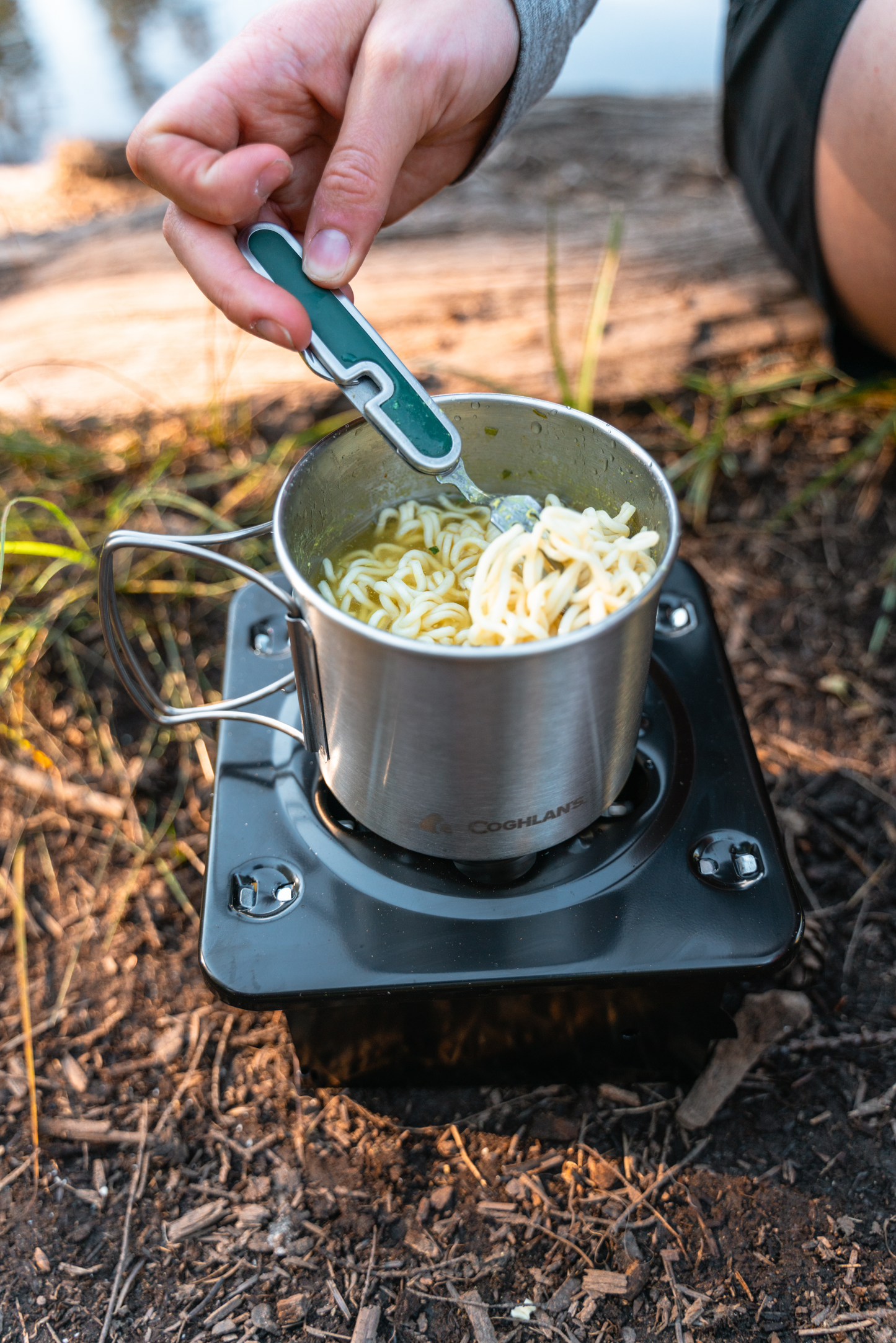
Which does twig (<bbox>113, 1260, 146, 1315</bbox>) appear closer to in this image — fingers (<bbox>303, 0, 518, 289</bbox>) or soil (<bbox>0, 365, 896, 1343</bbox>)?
soil (<bbox>0, 365, 896, 1343</bbox>)

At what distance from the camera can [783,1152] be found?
6.92ft

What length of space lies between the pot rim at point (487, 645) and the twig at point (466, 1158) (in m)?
1.24

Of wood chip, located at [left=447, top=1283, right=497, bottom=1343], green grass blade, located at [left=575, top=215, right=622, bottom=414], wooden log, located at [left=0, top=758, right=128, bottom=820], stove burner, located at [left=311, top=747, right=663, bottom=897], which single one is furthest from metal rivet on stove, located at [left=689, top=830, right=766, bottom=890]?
green grass blade, located at [left=575, top=215, right=622, bottom=414]

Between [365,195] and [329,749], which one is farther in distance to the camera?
[365,195]

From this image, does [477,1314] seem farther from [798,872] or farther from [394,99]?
[394,99]

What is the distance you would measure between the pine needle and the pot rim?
1578 mm

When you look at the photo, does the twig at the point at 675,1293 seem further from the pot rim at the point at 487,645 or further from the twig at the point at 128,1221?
the pot rim at the point at 487,645

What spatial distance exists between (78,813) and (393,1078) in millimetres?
1317

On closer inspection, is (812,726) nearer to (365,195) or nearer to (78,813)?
(365,195)

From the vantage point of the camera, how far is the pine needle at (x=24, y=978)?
2258 millimetres

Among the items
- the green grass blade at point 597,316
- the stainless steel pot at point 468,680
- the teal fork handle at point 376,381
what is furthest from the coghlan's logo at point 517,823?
the green grass blade at point 597,316

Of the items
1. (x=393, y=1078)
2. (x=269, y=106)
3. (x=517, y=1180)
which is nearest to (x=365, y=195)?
(x=269, y=106)

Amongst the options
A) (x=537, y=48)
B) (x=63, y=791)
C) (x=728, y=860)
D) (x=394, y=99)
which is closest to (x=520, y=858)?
(x=728, y=860)

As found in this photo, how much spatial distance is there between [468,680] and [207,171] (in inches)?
46.4
